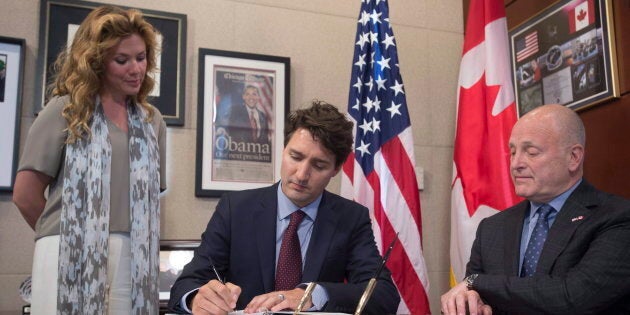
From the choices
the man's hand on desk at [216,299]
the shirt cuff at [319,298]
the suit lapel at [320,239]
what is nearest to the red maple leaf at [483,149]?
the suit lapel at [320,239]

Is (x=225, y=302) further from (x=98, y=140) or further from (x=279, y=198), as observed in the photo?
(x=98, y=140)

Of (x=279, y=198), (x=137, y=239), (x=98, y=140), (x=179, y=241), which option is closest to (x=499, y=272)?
(x=279, y=198)

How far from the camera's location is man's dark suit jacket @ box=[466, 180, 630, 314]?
1748 millimetres

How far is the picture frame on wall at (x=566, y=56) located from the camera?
2.85 metres

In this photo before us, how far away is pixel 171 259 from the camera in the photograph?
3.00m

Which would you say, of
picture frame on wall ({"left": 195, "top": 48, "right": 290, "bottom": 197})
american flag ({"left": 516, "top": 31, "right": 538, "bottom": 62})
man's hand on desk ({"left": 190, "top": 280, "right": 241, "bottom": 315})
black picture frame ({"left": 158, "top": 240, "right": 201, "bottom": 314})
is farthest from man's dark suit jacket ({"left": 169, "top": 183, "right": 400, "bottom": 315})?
american flag ({"left": 516, "top": 31, "right": 538, "bottom": 62})

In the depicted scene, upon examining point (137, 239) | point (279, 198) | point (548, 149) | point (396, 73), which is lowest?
point (137, 239)

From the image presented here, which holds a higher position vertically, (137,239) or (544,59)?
(544,59)

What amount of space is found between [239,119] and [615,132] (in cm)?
186

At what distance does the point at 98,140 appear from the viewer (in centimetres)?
211

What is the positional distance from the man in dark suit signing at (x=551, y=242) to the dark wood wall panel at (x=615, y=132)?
0.72 metres

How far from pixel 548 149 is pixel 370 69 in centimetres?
139

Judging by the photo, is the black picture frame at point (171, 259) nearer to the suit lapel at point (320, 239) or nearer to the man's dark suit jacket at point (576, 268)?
the suit lapel at point (320, 239)

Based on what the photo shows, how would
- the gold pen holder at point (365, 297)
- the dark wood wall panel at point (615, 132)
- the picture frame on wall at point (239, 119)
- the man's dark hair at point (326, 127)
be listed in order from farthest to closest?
the picture frame on wall at point (239, 119), the dark wood wall panel at point (615, 132), the man's dark hair at point (326, 127), the gold pen holder at point (365, 297)
